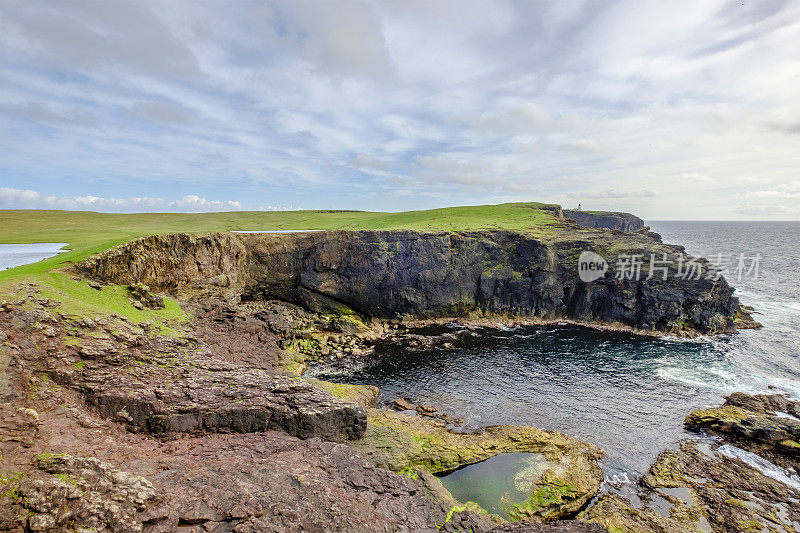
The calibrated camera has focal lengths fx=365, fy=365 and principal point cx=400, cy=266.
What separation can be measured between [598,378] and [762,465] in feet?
43.4

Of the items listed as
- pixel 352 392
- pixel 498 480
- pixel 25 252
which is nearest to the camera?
pixel 498 480

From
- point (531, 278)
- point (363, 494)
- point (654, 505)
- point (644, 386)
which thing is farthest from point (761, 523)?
point (531, 278)

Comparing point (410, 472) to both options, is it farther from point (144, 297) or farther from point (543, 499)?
point (144, 297)

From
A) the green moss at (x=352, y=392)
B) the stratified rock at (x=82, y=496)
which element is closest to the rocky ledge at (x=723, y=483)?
the green moss at (x=352, y=392)

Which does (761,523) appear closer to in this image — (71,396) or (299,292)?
(71,396)

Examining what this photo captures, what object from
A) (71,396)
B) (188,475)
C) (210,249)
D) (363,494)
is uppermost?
(210,249)

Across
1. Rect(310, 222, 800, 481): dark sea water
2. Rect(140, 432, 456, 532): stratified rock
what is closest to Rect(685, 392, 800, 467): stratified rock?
Rect(310, 222, 800, 481): dark sea water

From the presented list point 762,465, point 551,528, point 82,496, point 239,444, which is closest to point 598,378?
point 762,465

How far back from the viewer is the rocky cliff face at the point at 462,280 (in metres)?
52.1

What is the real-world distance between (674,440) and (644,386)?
902cm

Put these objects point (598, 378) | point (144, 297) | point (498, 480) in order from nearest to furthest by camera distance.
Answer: point (498, 480), point (144, 297), point (598, 378)

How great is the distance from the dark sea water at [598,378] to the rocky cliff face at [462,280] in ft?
18.6

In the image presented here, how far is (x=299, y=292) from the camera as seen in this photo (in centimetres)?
5369

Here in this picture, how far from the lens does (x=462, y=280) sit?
58438 millimetres
